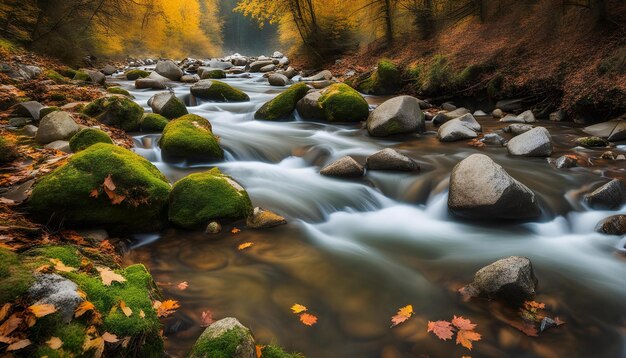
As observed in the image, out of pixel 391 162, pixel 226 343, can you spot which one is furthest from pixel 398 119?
pixel 226 343

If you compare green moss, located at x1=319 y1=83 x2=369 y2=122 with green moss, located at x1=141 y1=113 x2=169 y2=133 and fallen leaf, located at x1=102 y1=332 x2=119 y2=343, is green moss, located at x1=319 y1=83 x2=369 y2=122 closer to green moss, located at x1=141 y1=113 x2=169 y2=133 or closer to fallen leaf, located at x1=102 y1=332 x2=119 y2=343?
green moss, located at x1=141 y1=113 x2=169 y2=133

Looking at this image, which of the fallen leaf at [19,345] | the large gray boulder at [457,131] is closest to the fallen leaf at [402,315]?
the fallen leaf at [19,345]

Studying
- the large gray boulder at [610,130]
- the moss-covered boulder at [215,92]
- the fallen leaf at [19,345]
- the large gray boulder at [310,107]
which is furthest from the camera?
the moss-covered boulder at [215,92]

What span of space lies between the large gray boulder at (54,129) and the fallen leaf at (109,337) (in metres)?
5.48

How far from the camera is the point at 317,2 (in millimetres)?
20453

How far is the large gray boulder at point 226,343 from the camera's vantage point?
2.29 meters

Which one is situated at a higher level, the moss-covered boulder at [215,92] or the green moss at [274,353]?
the moss-covered boulder at [215,92]

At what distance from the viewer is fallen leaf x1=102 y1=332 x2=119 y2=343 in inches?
81.7

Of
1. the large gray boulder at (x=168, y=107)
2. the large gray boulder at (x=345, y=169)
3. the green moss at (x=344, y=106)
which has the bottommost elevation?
the large gray boulder at (x=345, y=169)

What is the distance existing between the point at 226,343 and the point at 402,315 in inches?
65.3

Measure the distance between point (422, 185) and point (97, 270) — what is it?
15.9 feet

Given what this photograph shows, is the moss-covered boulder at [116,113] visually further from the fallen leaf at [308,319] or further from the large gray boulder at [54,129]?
the fallen leaf at [308,319]

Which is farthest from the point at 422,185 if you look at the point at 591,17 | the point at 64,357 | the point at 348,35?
the point at 348,35

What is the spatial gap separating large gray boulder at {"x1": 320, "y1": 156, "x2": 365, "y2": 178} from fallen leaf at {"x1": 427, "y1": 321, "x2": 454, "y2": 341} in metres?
3.58
